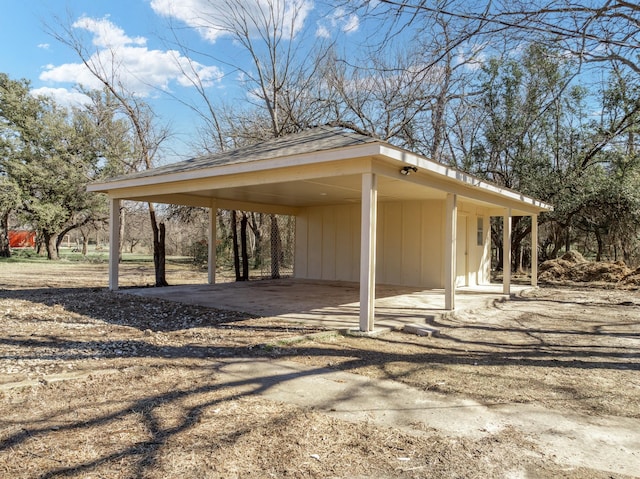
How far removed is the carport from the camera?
5.87 meters

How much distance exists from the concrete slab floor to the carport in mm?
545

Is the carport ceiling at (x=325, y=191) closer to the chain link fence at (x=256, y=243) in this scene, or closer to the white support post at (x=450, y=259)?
the white support post at (x=450, y=259)

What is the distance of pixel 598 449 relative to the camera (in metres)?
2.65

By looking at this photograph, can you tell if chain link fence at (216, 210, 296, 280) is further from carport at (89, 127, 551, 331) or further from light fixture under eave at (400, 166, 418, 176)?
light fixture under eave at (400, 166, 418, 176)

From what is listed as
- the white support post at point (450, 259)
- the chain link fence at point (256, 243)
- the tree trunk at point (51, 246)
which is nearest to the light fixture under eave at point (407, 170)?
the white support post at point (450, 259)

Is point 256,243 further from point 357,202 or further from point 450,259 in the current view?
point 450,259

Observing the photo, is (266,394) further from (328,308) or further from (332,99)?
(332,99)

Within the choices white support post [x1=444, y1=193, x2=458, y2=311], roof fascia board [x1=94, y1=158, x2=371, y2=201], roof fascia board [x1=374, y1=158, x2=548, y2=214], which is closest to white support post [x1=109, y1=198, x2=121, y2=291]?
roof fascia board [x1=94, y1=158, x2=371, y2=201]

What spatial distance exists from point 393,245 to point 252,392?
883 centimetres

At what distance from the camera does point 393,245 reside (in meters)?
12.0

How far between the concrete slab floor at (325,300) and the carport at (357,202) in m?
0.55

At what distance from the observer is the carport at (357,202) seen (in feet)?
19.3

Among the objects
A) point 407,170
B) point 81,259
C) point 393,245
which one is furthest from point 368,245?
point 81,259

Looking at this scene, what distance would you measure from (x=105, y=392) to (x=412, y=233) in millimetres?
9252
